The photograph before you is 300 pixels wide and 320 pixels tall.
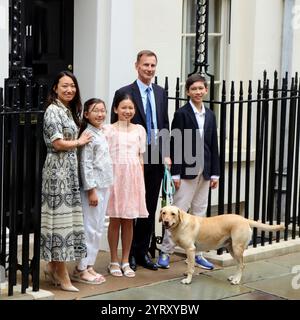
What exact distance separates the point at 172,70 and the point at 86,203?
2731 millimetres

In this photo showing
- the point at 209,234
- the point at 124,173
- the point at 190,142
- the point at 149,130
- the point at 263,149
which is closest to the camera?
the point at 124,173

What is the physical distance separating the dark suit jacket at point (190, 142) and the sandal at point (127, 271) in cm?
95

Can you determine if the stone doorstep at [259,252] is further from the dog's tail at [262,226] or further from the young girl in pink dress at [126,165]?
the young girl in pink dress at [126,165]

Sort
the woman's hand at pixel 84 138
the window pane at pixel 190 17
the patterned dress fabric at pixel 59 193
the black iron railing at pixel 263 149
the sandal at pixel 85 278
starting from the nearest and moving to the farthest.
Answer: the patterned dress fabric at pixel 59 193, the woman's hand at pixel 84 138, the sandal at pixel 85 278, the black iron railing at pixel 263 149, the window pane at pixel 190 17

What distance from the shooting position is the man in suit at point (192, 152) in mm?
6918

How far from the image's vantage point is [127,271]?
677 centimetres

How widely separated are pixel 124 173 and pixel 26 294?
55.0 inches

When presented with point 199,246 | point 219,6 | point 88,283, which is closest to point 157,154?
point 199,246

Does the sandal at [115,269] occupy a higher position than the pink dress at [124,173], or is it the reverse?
the pink dress at [124,173]

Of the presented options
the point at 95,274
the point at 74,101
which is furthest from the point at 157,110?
the point at 95,274

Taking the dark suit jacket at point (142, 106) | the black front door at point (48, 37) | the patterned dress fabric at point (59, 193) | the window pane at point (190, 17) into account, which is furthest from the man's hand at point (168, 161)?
the window pane at point (190, 17)

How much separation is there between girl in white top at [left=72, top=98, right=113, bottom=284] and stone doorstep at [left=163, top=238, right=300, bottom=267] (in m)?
1.48

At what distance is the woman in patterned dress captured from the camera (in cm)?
595

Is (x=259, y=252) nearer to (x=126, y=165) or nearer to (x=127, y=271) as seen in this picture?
(x=127, y=271)
